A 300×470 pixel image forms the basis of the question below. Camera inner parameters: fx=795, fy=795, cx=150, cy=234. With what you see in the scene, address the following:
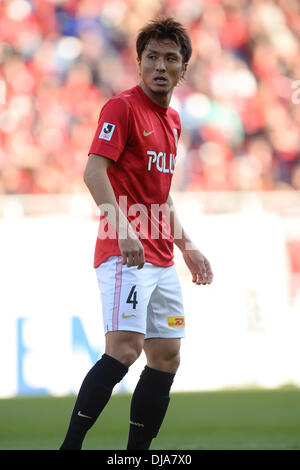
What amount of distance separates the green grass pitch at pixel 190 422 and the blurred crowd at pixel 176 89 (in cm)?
315

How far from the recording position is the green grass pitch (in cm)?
449

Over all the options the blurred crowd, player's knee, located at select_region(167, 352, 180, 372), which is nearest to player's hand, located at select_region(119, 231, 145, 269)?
player's knee, located at select_region(167, 352, 180, 372)

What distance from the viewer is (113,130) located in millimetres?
3031

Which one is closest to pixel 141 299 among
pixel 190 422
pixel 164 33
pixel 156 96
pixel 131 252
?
pixel 131 252

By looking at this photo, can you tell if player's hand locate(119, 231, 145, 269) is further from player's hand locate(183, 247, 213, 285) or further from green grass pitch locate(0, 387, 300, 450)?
green grass pitch locate(0, 387, 300, 450)

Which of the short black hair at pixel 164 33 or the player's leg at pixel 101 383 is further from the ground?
the short black hair at pixel 164 33

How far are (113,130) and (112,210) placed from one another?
0.35 metres

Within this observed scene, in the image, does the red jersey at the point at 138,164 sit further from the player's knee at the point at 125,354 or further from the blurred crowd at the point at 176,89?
the blurred crowd at the point at 176,89

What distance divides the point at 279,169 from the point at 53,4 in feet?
11.6

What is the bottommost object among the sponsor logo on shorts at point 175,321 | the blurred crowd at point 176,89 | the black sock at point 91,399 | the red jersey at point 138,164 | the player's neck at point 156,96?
the black sock at point 91,399

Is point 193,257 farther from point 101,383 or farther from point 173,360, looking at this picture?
point 101,383

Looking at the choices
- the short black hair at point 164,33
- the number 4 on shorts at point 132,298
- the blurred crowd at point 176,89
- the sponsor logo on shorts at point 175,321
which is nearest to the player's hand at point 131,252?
the number 4 on shorts at point 132,298

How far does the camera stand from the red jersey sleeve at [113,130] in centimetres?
301

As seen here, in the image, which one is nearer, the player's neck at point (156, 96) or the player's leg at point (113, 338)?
the player's leg at point (113, 338)
